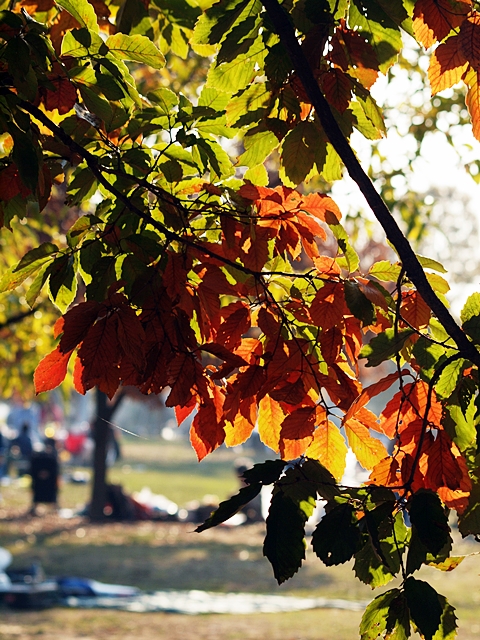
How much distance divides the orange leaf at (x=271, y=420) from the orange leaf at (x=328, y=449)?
133mm

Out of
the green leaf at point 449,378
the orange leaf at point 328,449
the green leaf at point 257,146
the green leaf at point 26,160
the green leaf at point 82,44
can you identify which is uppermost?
the green leaf at point 82,44

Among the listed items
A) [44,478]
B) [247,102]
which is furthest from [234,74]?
[44,478]

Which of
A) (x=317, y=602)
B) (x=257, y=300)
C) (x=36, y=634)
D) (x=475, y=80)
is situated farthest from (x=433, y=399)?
(x=317, y=602)

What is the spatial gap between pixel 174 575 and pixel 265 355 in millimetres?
13313

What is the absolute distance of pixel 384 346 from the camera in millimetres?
2021

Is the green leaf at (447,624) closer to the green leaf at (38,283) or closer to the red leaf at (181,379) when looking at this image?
the red leaf at (181,379)

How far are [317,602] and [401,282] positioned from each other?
1162 centimetres

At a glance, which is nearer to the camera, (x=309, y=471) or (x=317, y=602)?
(x=309, y=471)

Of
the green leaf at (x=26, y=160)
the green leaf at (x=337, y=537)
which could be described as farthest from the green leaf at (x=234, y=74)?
the green leaf at (x=337, y=537)

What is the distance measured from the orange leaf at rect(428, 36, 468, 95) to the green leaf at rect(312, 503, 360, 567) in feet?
3.54

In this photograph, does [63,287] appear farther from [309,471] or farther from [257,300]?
[309,471]

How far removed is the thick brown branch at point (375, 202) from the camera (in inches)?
80.3

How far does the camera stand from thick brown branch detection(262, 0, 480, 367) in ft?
6.69

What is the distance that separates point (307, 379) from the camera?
7.17 feet
